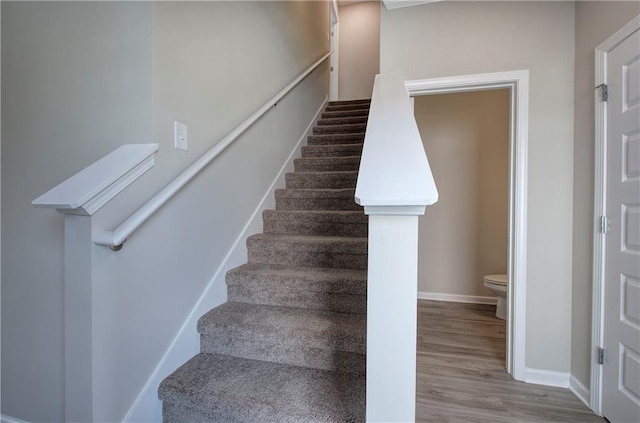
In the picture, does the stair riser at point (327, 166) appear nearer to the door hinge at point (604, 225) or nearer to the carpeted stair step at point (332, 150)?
the carpeted stair step at point (332, 150)

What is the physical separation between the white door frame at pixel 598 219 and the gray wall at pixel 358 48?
3.58 metres

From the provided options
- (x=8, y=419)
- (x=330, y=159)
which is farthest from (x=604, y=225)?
(x=8, y=419)

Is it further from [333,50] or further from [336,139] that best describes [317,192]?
[333,50]

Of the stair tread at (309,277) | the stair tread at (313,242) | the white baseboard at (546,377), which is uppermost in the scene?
the stair tread at (313,242)

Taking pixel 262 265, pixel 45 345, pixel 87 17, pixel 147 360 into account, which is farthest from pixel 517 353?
pixel 87 17

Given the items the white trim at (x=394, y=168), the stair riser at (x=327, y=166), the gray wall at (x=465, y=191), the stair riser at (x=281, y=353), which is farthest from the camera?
the gray wall at (x=465, y=191)

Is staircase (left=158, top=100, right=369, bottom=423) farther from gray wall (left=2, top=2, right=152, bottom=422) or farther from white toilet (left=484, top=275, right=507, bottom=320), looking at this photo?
white toilet (left=484, top=275, right=507, bottom=320)

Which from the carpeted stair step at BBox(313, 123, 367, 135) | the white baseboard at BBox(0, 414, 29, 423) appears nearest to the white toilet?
the carpeted stair step at BBox(313, 123, 367, 135)

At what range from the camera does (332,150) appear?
2988mm

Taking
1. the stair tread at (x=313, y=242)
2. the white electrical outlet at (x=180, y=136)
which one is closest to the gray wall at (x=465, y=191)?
the stair tread at (x=313, y=242)

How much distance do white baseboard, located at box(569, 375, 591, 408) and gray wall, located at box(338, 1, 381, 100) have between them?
4324mm

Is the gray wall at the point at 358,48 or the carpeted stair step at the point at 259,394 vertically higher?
the gray wall at the point at 358,48

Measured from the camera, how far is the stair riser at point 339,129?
3.30m

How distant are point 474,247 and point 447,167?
3.19 feet
